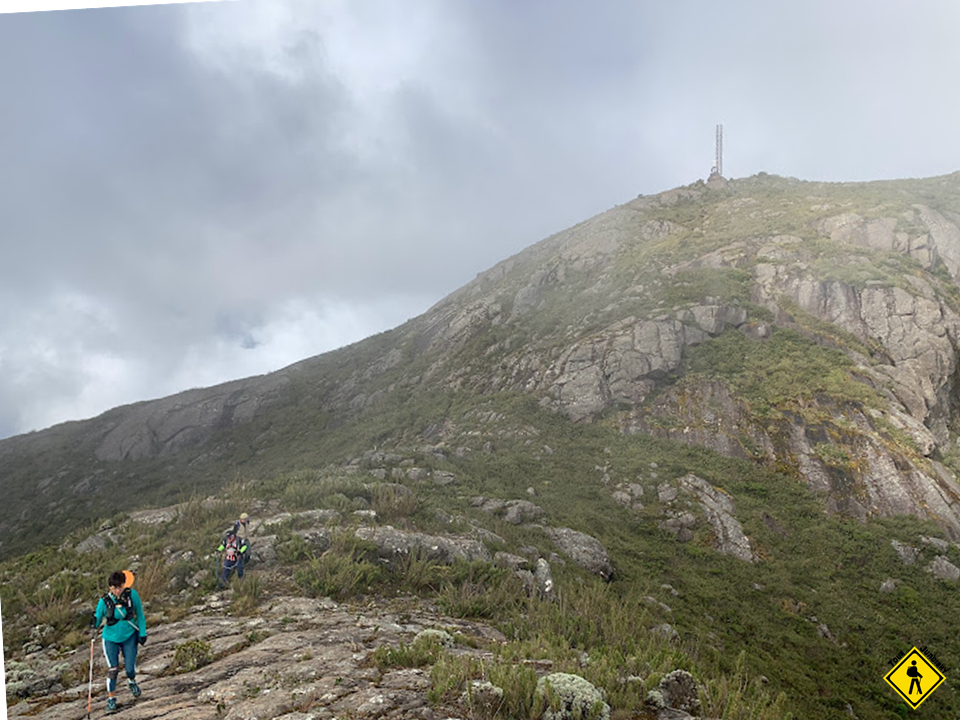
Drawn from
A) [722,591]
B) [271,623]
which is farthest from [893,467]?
[271,623]

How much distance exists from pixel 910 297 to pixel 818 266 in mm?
5386

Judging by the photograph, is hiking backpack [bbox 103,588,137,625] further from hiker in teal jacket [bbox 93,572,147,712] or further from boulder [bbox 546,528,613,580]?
boulder [bbox 546,528,613,580]

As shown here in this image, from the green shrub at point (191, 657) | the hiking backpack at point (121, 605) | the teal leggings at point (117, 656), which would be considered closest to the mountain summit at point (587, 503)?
the green shrub at point (191, 657)


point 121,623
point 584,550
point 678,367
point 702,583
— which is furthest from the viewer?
point 678,367

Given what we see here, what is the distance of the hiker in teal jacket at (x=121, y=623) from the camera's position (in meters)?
6.36

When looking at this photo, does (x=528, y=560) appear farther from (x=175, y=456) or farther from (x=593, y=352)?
(x=175, y=456)

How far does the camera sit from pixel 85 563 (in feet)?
40.6

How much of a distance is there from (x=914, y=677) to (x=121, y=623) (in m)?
10.2

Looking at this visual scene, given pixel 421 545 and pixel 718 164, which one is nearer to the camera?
pixel 421 545

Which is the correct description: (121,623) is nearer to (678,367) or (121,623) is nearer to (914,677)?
(914,677)

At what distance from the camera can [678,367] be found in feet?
93.8

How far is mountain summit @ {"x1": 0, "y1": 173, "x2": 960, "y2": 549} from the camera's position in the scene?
2305 centimetres

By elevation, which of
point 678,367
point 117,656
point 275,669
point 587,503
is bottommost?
point 587,503

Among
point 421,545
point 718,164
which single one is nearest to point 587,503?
point 421,545
